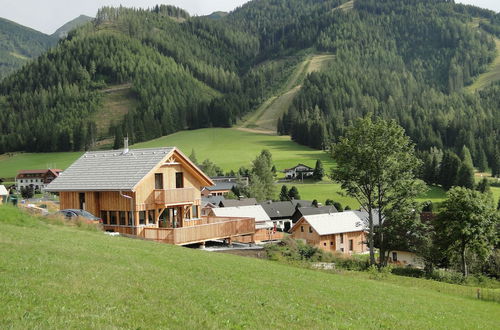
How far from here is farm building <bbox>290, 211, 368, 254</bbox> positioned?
67.9 meters

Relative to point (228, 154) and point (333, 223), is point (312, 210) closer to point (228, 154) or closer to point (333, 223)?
point (333, 223)

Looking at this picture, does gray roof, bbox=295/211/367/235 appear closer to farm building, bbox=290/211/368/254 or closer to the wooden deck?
farm building, bbox=290/211/368/254

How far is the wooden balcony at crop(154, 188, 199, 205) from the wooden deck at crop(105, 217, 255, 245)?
205 centimetres

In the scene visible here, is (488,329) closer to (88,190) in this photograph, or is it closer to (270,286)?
(270,286)

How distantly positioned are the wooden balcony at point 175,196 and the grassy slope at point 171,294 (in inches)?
403

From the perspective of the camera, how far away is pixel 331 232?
223 ft

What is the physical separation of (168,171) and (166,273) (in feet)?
62.2

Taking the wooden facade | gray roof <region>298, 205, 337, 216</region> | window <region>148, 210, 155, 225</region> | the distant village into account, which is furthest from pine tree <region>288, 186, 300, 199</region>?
window <region>148, 210, 155, 225</region>

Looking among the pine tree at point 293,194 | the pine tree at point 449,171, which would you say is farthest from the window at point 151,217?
the pine tree at point 449,171

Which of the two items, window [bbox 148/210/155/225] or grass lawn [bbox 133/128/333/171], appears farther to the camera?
grass lawn [bbox 133/128/333/171]

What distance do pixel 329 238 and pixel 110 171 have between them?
134ft

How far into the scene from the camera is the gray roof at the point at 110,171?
3278 cm

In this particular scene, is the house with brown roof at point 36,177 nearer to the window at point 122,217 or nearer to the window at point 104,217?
the window at point 104,217

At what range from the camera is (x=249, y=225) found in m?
35.4
